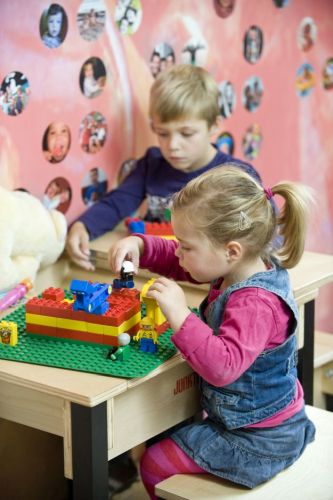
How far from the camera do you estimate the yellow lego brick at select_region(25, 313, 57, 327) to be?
1.43m

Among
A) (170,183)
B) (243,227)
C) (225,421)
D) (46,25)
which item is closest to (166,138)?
(170,183)

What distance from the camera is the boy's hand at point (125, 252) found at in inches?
61.2

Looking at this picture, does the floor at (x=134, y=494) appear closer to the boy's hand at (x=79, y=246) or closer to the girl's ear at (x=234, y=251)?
the boy's hand at (x=79, y=246)

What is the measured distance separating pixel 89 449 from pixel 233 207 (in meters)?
A: 0.43

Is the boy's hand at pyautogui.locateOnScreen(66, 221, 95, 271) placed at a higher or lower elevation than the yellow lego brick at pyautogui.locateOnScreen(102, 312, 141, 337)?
higher

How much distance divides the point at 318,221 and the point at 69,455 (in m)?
1.70

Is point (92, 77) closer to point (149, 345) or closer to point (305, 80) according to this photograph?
point (149, 345)

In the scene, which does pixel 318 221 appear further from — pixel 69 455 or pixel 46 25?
pixel 69 455

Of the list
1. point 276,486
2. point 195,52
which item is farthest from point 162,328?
point 195,52

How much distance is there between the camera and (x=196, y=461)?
1404 mm

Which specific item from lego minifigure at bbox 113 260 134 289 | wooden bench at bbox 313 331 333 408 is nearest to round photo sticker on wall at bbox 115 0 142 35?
lego minifigure at bbox 113 260 134 289

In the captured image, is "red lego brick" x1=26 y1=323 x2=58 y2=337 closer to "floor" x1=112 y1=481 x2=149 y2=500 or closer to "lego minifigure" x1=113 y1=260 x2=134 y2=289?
"lego minifigure" x1=113 y1=260 x2=134 y2=289

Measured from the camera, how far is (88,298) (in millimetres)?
1398

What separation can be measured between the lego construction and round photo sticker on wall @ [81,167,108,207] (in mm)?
567
